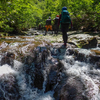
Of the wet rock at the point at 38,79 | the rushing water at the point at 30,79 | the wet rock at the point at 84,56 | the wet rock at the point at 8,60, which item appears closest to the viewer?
the rushing water at the point at 30,79

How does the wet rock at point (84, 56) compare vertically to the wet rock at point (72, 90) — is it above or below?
above

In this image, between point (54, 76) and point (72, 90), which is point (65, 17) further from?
point (72, 90)

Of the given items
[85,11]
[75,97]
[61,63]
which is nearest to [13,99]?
[75,97]

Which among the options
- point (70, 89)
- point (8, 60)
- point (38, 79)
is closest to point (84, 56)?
point (70, 89)

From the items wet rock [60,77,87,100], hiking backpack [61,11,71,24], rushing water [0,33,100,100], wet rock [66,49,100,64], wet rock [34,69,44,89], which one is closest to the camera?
wet rock [60,77,87,100]

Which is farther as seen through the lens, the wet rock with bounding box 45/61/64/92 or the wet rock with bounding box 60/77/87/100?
the wet rock with bounding box 45/61/64/92

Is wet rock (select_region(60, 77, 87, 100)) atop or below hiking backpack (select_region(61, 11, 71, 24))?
below

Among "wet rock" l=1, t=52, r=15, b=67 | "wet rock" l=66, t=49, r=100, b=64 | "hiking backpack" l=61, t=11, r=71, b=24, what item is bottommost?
"wet rock" l=66, t=49, r=100, b=64

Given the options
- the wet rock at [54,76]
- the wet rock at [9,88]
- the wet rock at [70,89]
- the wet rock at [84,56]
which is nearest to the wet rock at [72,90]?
the wet rock at [70,89]

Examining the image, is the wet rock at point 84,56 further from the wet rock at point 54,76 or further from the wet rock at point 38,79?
the wet rock at point 38,79

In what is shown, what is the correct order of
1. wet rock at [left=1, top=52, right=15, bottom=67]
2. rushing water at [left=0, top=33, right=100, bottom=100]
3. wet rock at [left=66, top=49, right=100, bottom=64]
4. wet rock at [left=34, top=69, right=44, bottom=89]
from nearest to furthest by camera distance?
rushing water at [left=0, top=33, right=100, bottom=100] < wet rock at [left=34, top=69, right=44, bottom=89] < wet rock at [left=1, top=52, right=15, bottom=67] < wet rock at [left=66, top=49, right=100, bottom=64]

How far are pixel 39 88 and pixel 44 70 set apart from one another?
88 cm

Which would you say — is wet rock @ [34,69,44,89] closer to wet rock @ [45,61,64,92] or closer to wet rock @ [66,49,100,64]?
wet rock @ [45,61,64,92]

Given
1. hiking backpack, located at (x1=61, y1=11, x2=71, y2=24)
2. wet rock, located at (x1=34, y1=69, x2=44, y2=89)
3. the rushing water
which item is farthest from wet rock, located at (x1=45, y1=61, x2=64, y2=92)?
hiking backpack, located at (x1=61, y1=11, x2=71, y2=24)
